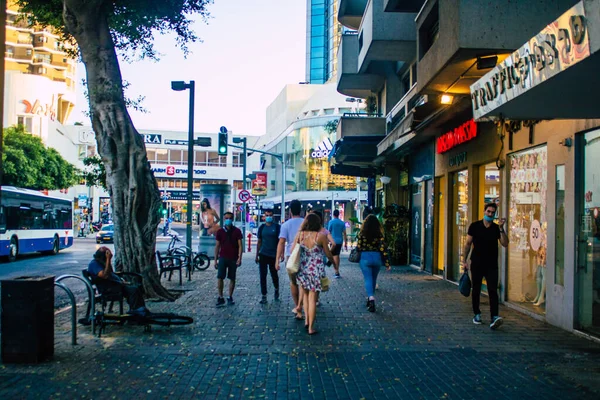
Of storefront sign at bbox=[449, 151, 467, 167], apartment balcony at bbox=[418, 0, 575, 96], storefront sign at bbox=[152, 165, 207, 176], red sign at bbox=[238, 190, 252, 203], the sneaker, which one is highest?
storefront sign at bbox=[152, 165, 207, 176]

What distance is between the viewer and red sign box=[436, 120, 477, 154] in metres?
13.0

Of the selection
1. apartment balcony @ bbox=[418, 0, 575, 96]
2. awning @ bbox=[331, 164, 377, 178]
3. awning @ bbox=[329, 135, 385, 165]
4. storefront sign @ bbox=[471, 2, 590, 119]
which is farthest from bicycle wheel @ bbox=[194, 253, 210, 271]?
storefront sign @ bbox=[471, 2, 590, 119]

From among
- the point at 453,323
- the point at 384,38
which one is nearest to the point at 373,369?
the point at 453,323

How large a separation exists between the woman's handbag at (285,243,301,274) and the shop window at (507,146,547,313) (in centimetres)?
400

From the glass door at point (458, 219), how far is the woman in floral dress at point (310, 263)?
6176 mm

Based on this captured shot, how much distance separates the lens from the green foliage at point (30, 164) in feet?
136

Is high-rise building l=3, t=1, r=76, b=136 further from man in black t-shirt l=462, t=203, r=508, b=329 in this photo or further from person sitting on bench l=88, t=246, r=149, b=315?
man in black t-shirt l=462, t=203, r=508, b=329

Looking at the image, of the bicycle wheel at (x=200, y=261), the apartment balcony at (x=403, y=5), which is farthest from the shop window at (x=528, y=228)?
the bicycle wheel at (x=200, y=261)

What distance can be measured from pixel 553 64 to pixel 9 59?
301 ft

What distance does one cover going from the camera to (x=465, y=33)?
32.7 ft

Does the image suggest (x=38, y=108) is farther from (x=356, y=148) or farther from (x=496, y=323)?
(x=496, y=323)

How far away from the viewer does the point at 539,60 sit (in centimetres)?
600

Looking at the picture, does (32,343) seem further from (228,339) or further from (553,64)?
(553,64)

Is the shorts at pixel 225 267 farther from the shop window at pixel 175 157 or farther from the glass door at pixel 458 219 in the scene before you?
the shop window at pixel 175 157
